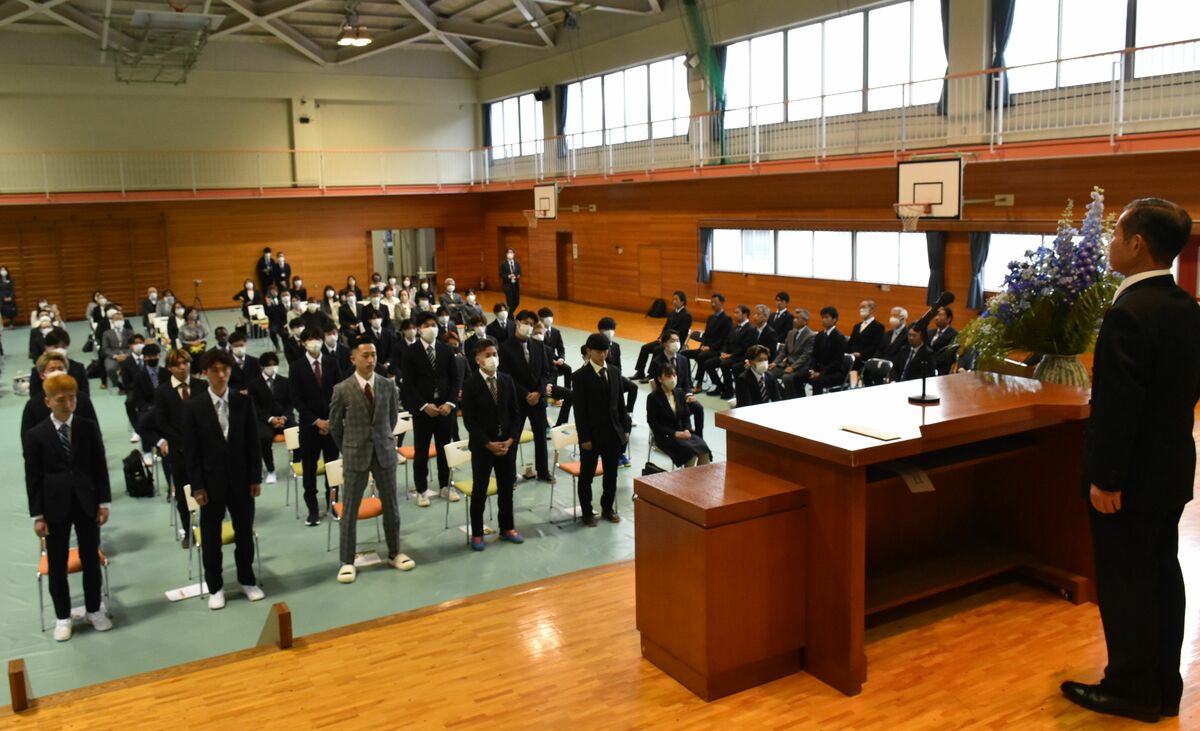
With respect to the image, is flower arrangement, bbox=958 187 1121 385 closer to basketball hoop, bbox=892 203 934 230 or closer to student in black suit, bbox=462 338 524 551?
student in black suit, bbox=462 338 524 551

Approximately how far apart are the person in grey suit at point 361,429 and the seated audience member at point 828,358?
6948mm

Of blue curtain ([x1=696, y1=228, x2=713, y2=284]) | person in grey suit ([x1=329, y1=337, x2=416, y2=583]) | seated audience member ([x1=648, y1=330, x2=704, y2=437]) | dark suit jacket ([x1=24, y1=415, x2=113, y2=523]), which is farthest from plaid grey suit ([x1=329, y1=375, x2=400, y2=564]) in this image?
blue curtain ([x1=696, y1=228, x2=713, y2=284])

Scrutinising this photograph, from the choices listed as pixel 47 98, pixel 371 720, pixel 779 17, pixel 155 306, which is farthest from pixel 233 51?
pixel 371 720

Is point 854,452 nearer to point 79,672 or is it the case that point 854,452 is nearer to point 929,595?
point 929,595

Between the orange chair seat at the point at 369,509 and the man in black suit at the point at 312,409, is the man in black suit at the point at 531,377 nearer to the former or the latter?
the man in black suit at the point at 312,409

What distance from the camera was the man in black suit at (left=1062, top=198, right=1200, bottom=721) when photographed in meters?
3.76

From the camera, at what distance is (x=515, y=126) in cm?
3142

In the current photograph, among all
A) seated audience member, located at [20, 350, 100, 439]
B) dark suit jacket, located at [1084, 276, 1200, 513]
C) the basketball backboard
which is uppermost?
the basketball backboard

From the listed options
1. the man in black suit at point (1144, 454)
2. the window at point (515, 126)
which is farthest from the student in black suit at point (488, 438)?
the window at point (515, 126)

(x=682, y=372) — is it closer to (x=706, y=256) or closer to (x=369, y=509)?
(x=369, y=509)

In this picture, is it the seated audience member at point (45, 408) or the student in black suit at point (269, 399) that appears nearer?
the seated audience member at point (45, 408)

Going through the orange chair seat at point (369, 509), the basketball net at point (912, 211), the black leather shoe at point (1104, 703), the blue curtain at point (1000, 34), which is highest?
the blue curtain at point (1000, 34)

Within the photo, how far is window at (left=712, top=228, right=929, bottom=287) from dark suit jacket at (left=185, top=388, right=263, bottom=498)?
13637 mm

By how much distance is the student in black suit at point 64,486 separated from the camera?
6.63 meters
